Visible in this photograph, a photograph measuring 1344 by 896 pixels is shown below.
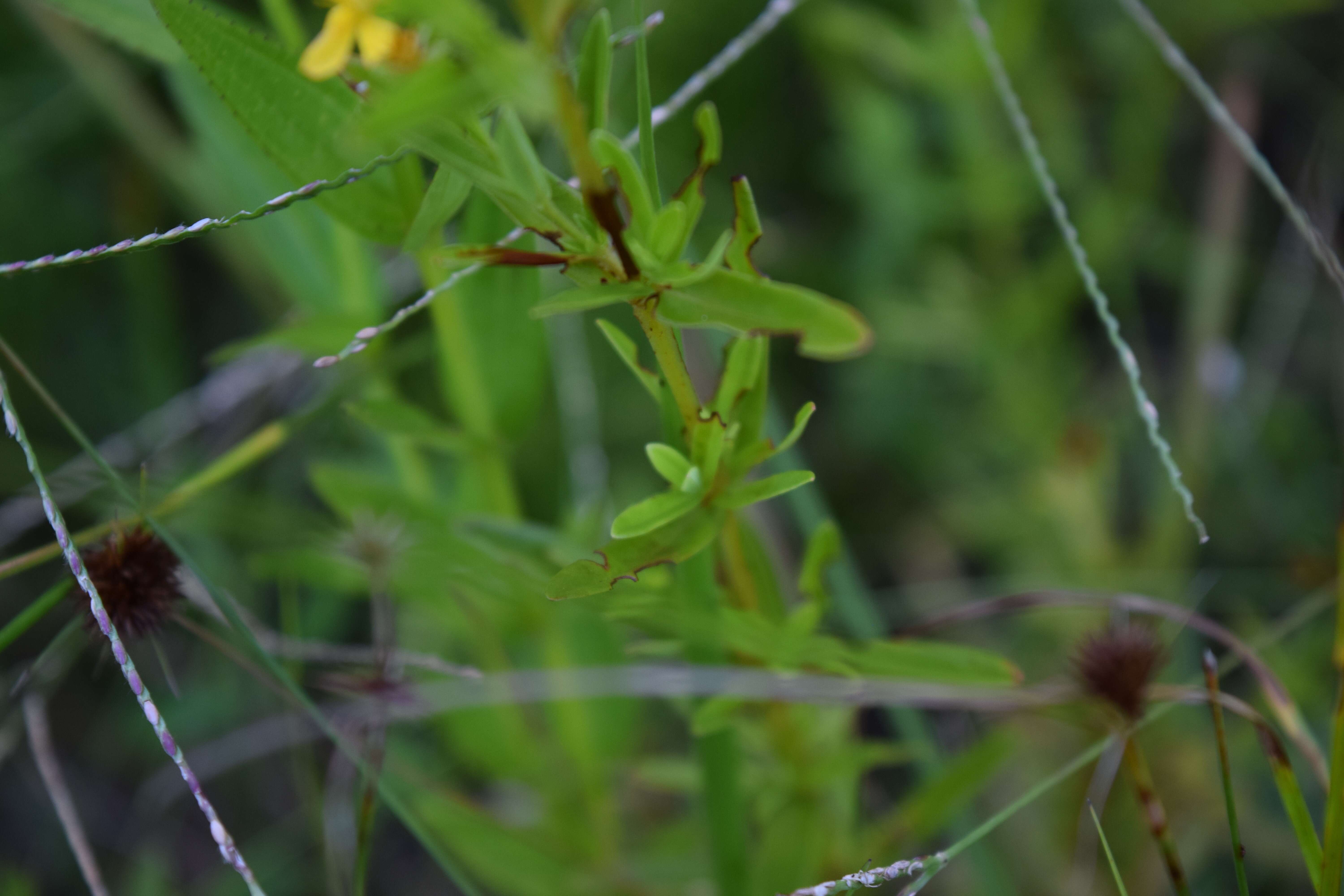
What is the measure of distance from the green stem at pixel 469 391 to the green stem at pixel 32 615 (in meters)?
0.26

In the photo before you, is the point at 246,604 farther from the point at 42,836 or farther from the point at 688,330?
the point at 688,330

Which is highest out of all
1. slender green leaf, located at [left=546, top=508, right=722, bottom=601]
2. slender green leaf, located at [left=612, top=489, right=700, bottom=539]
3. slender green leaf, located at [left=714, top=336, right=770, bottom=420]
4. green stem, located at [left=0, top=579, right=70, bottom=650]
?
slender green leaf, located at [left=714, top=336, right=770, bottom=420]

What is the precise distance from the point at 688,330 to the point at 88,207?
851mm

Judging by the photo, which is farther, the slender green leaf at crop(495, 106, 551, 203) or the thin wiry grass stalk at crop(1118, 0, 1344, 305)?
the thin wiry grass stalk at crop(1118, 0, 1344, 305)

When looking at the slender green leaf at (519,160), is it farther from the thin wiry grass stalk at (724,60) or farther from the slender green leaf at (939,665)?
the slender green leaf at (939,665)

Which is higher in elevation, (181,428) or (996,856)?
(181,428)

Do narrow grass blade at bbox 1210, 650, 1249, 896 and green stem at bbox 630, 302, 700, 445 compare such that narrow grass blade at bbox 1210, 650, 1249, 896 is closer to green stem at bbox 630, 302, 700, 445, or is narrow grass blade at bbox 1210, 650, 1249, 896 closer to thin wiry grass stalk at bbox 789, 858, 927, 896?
thin wiry grass stalk at bbox 789, 858, 927, 896

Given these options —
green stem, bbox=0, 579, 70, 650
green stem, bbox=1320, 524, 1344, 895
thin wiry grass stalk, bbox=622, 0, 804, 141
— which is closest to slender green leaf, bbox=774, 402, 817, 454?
thin wiry grass stalk, bbox=622, 0, 804, 141

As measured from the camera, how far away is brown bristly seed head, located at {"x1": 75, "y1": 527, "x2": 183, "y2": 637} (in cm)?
55

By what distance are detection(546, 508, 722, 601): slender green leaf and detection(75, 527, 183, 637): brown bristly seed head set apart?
25 cm

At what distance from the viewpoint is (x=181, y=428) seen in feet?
3.18

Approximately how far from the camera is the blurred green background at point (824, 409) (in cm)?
85

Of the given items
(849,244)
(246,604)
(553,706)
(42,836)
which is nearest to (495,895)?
(553,706)

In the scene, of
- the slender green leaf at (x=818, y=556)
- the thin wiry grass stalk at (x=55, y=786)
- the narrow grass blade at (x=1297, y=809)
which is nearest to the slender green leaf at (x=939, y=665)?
the slender green leaf at (x=818, y=556)
